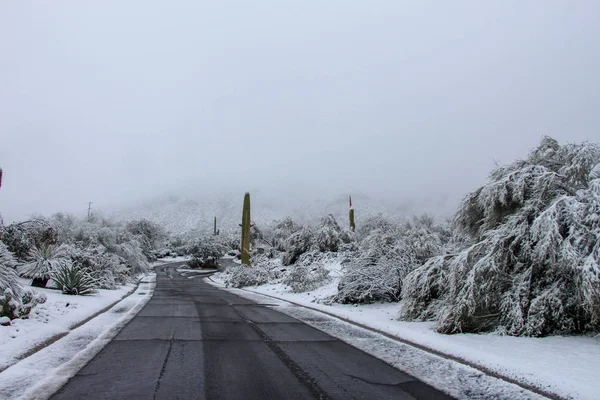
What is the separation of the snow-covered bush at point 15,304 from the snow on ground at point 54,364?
1.07 m

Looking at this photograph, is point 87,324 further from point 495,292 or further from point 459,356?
point 495,292

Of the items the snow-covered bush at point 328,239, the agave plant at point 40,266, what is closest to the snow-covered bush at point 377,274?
the agave plant at point 40,266

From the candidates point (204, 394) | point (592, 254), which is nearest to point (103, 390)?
point (204, 394)

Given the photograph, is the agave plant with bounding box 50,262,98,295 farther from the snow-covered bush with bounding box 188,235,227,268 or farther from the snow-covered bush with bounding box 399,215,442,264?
the snow-covered bush with bounding box 188,235,227,268

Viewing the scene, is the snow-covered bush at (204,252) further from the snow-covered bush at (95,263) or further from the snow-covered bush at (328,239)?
the snow-covered bush at (95,263)

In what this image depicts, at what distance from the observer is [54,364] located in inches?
221

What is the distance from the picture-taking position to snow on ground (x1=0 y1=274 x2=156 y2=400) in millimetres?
4523

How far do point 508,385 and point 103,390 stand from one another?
16.7 feet

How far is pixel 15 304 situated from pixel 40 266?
322 inches

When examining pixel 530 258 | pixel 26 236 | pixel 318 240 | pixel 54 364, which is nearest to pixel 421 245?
pixel 530 258

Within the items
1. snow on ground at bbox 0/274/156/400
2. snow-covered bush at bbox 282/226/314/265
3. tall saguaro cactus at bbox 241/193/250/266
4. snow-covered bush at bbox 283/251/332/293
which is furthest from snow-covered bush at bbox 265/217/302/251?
snow on ground at bbox 0/274/156/400

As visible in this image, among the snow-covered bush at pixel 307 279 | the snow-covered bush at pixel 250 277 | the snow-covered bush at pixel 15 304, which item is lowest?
the snow-covered bush at pixel 250 277

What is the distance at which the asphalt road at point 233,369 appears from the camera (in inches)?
184

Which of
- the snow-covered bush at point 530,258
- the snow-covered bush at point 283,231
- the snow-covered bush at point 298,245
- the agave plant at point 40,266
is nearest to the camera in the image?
the snow-covered bush at point 530,258
